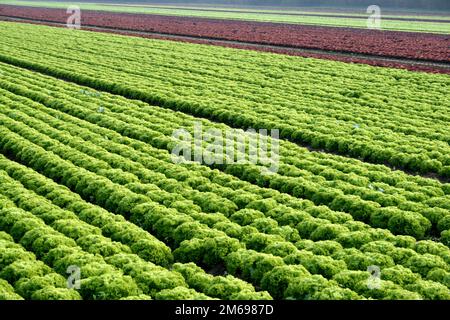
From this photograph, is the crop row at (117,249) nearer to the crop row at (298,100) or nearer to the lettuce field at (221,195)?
the lettuce field at (221,195)

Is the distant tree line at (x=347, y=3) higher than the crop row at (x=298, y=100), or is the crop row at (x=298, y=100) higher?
the distant tree line at (x=347, y=3)

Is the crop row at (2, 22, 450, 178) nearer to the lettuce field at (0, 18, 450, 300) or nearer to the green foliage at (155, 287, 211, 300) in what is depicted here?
the lettuce field at (0, 18, 450, 300)

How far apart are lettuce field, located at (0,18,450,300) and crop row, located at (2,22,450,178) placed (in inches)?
5.0

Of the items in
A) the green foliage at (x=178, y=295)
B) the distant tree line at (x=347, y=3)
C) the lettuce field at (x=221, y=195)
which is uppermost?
the distant tree line at (x=347, y=3)

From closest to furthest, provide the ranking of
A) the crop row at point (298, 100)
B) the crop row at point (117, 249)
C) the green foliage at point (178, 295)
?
the green foliage at point (178, 295) < the crop row at point (117, 249) < the crop row at point (298, 100)

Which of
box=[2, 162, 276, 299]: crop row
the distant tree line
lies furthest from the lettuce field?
the distant tree line

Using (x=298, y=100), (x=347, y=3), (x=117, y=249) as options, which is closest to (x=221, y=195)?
(x=117, y=249)

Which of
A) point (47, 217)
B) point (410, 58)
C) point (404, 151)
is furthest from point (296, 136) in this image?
point (410, 58)

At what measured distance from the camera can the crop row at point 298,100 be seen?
23.9 meters

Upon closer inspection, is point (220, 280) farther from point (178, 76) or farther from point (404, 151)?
point (178, 76)

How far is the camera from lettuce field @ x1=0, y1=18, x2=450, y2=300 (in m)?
13.6

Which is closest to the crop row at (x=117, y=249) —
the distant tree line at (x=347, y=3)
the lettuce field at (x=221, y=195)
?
the lettuce field at (x=221, y=195)

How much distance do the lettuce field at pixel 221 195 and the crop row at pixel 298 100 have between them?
0.42 ft

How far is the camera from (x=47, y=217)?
16.5m
